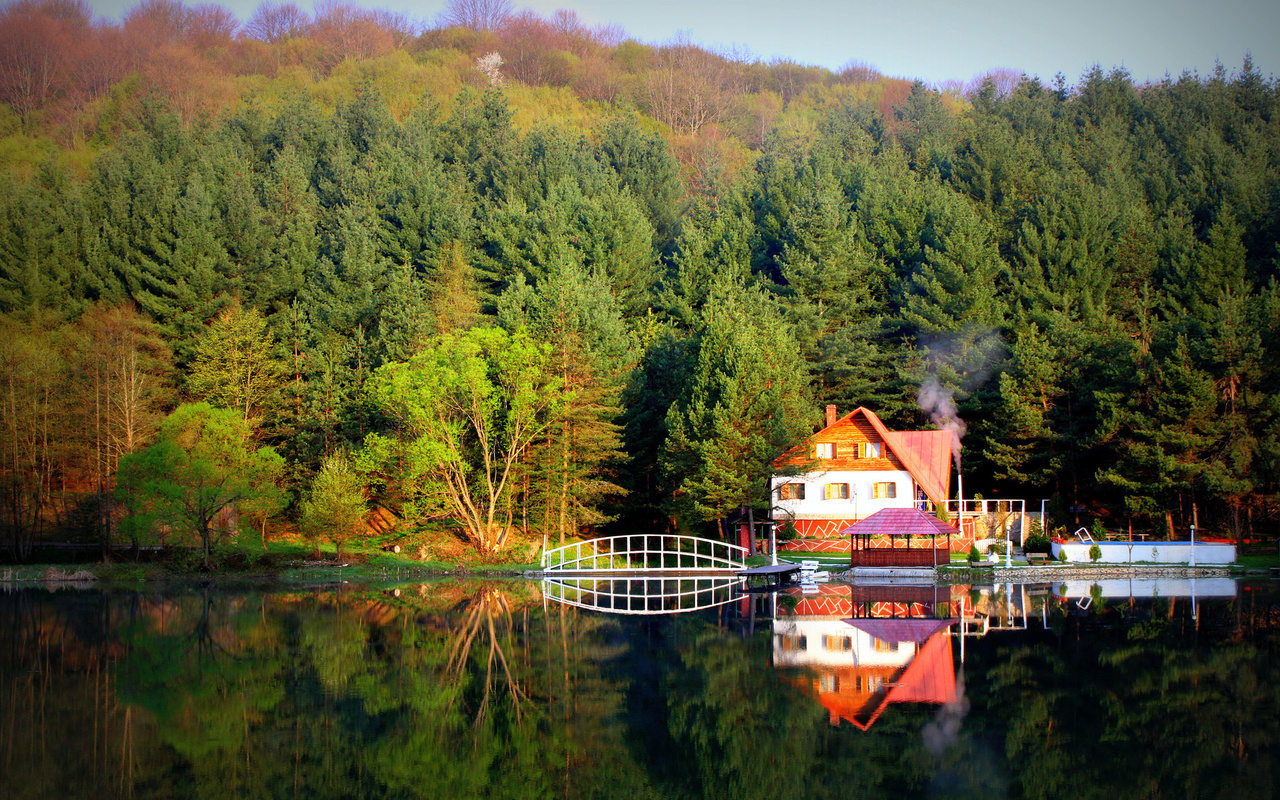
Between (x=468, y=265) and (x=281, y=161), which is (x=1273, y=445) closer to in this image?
(x=468, y=265)

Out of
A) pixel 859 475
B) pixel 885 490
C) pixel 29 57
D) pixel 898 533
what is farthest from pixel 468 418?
pixel 29 57

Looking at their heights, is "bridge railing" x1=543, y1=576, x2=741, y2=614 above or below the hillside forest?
below

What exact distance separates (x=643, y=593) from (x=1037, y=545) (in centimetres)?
1691

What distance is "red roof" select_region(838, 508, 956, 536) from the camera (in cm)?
3559

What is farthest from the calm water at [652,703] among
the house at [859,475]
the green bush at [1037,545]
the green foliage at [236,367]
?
the green foliage at [236,367]

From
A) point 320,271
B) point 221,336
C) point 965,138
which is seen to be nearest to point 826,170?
point 965,138

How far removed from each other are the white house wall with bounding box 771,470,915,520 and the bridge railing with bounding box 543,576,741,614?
8.59 m

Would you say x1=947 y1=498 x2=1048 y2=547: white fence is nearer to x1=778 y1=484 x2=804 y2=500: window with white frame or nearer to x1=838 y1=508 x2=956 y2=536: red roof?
x1=778 y1=484 x2=804 y2=500: window with white frame

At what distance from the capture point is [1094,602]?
2923 cm

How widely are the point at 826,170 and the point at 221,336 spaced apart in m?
36.9

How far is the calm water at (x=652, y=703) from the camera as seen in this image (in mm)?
13570

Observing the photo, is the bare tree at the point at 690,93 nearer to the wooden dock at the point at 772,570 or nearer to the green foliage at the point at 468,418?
the green foliage at the point at 468,418

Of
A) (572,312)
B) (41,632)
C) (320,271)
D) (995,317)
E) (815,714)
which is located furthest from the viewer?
(320,271)

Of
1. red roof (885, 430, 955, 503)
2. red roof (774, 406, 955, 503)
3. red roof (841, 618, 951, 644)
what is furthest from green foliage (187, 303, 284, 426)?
red roof (841, 618, 951, 644)
